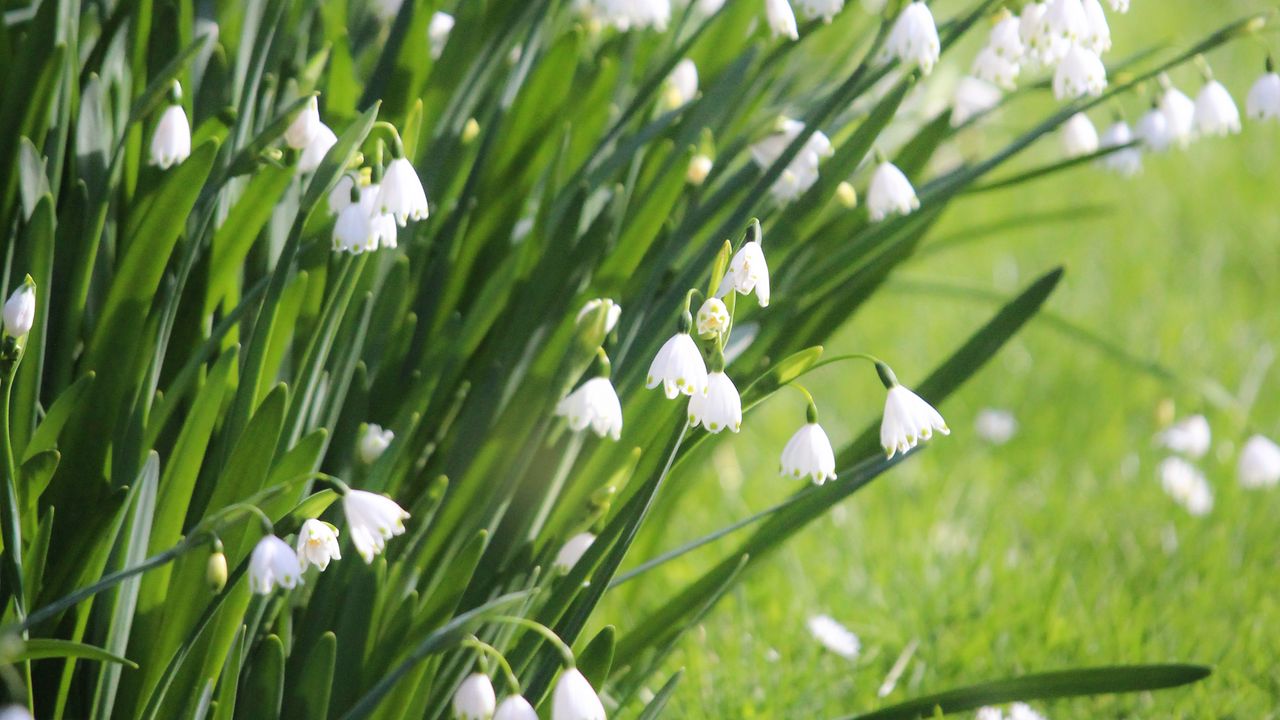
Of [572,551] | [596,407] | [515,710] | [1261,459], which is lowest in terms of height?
[1261,459]

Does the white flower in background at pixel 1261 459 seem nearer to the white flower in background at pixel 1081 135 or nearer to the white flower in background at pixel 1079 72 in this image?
the white flower in background at pixel 1081 135

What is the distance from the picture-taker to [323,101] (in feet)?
6.34

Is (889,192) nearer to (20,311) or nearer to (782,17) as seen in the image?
(782,17)

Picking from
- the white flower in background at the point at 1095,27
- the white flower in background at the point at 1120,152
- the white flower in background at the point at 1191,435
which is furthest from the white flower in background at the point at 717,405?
the white flower in background at the point at 1191,435

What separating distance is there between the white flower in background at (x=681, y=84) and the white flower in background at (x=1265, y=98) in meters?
0.88

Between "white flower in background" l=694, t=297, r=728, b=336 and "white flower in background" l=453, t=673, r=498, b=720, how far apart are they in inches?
17.8

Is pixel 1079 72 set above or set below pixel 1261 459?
above

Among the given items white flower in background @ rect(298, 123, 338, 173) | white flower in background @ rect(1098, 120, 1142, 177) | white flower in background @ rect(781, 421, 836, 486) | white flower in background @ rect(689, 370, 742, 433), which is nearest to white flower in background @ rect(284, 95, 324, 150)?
white flower in background @ rect(298, 123, 338, 173)

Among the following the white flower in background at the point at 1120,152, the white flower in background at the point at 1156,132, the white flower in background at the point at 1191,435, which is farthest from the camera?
the white flower in background at the point at 1191,435

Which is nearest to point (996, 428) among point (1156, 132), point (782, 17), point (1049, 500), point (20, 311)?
point (1049, 500)

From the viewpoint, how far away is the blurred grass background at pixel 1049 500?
7.36ft

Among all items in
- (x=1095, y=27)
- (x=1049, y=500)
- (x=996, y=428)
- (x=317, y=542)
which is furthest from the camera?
(x=996, y=428)

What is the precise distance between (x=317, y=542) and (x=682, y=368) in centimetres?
46

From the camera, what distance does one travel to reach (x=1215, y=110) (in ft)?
6.40
